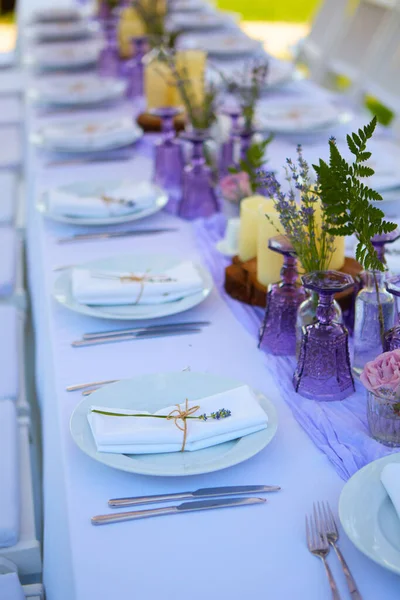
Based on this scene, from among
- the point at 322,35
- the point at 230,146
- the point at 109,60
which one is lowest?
Answer: the point at 109,60

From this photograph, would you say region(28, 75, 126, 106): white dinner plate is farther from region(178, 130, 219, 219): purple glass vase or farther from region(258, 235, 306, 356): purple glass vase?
region(258, 235, 306, 356): purple glass vase

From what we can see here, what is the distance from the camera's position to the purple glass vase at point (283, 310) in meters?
1.17

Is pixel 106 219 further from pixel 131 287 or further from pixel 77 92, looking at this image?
pixel 77 92

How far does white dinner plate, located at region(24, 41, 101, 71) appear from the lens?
3215 mm

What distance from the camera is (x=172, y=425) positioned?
37.8 inches

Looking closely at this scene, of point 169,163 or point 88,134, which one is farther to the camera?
point 88,134

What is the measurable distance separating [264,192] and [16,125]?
2.13m

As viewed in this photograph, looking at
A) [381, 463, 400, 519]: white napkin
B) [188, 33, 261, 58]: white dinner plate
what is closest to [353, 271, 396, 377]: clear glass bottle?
[381, 463, 400, 519]: white napkin

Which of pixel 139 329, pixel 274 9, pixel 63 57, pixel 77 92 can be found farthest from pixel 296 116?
pixel 274 9

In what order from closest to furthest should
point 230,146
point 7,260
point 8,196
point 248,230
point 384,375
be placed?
point 384,375, point 248,230, point 230,146, point 7,260, point 8,196

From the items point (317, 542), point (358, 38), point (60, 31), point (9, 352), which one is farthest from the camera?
point (358, 38)

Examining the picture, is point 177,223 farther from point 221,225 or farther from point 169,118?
point 169,118

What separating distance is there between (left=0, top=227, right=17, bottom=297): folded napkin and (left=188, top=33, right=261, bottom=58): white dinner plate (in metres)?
1.30

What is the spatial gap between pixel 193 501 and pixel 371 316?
391 mm
